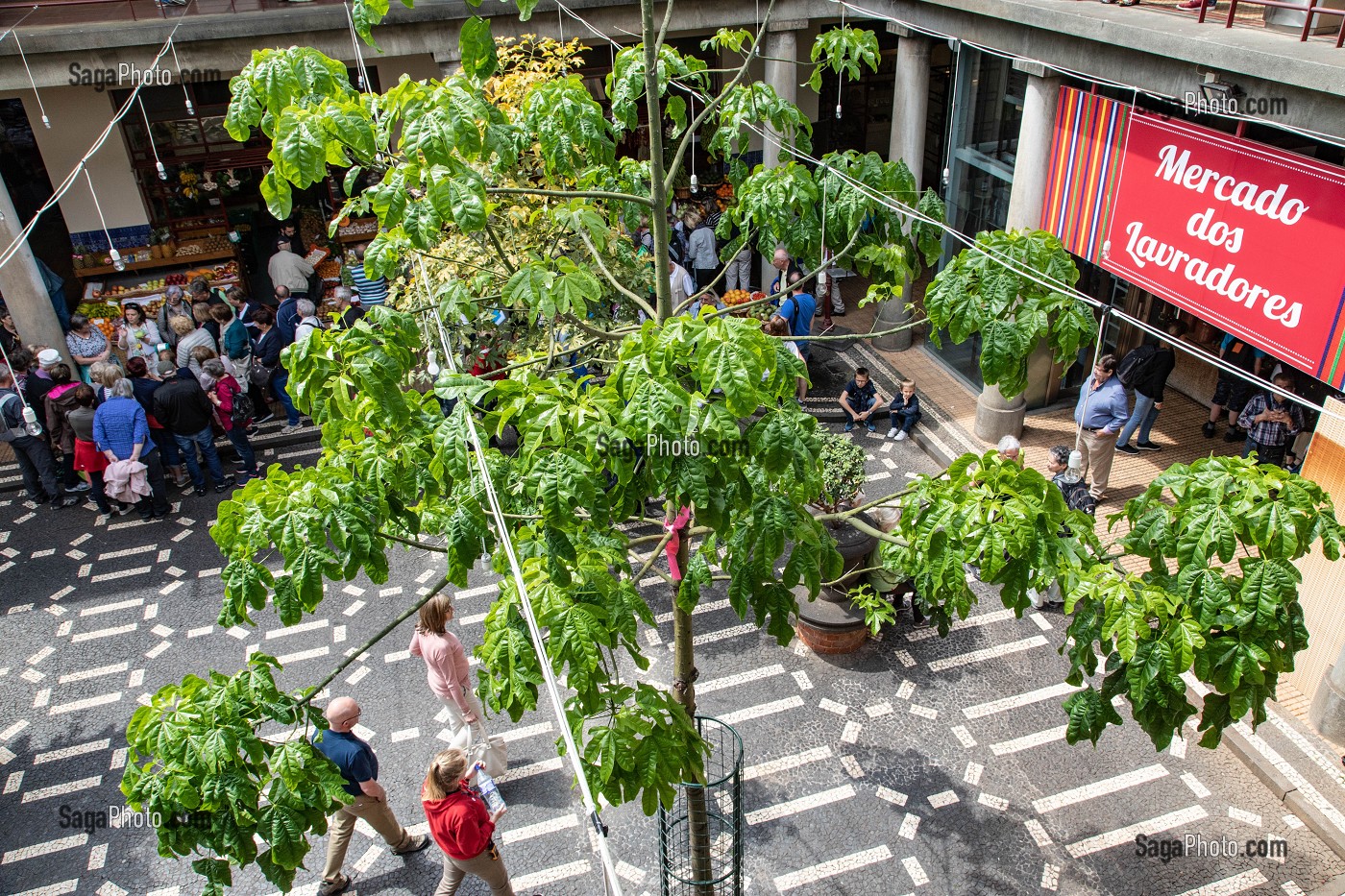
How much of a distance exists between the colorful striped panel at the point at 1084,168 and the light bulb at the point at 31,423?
11077 mm

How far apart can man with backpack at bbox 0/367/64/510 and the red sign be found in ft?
39.6

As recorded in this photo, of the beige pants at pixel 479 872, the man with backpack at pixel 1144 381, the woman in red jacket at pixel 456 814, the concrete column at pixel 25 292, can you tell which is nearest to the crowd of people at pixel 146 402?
the concrete column at pixel 25 292

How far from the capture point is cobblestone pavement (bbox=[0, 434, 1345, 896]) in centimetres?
732

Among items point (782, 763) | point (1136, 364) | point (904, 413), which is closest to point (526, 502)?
point (782, 763)

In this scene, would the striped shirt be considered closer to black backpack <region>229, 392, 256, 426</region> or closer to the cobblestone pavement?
black backpack <region>229, 392, 256, 426</region>

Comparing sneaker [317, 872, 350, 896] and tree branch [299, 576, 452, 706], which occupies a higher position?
tree branch [299, 576, 452, 706]

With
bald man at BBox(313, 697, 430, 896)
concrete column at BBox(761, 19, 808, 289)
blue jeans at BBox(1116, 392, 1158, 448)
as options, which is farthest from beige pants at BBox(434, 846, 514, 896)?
concrete column at BBox(761, 19, 808, 289)

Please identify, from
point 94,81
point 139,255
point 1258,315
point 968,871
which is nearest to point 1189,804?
point 968,871

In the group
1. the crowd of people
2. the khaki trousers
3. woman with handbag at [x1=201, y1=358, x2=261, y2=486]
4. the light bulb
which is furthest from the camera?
woman with handbag at [x1=201, y1=358, x2=261, y2=486]

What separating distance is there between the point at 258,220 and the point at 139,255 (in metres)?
2.39

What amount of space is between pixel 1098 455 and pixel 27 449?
11948mm

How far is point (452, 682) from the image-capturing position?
7.74 m

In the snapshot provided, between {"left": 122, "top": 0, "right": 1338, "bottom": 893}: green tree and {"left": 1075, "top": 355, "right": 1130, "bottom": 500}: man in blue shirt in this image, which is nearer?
{"left": 122, "top": 0, "right": 1338, "bottom": 893}: green tree

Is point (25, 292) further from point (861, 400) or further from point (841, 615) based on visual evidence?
point (841, 615)
